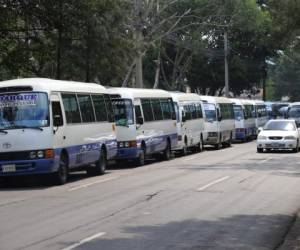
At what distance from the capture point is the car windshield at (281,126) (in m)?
33.3

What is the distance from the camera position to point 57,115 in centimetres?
1911

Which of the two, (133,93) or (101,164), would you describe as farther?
(133,93)

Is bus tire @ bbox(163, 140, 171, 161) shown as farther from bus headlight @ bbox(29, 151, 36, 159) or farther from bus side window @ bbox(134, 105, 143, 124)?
bus headlight @ bbox(29, 151, 36, 159)

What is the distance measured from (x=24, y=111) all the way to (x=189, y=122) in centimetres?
1654

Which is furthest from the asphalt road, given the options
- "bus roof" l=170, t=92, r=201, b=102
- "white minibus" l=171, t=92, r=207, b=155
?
"bus roof" l=170, t=92, r=201, b=102

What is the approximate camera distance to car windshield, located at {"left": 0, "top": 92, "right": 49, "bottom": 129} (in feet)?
60.8

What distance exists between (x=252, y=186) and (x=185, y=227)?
22.5ft

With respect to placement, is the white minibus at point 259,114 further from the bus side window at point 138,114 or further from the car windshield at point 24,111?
the car windshield at point 24,111

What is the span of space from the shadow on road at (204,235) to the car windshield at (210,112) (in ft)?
86.8

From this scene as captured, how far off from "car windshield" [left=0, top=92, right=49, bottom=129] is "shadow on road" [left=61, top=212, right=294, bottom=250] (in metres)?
7.47

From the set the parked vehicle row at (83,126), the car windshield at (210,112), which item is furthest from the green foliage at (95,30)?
the car windshield at (210,112)

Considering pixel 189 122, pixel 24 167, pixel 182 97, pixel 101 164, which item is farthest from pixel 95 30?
pixel 24 167

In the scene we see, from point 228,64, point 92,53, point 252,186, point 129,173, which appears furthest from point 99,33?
point 228,64

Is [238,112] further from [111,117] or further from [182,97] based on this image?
[111,117]
